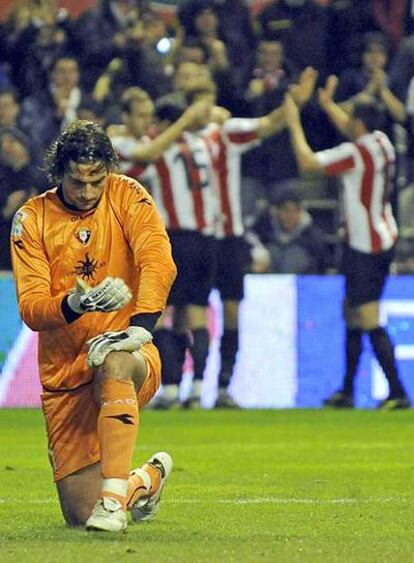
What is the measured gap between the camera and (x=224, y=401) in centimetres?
1437

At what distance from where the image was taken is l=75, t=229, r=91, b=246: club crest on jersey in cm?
659

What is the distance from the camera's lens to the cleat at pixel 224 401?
1436cm

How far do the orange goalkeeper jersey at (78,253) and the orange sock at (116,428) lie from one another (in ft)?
1.36

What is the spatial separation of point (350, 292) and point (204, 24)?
3.83 metres

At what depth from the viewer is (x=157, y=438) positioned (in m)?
11.4

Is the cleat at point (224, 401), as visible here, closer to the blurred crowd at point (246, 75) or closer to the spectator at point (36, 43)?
the blurred crowd at point (246, 75)

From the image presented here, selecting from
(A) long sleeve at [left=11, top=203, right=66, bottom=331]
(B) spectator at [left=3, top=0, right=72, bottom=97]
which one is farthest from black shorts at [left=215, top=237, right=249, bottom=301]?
(A) long sleeve at [left=11, top=203, right=66, bottom=331]

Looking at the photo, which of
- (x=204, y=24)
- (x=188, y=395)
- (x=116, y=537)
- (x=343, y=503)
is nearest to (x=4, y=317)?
(x=188, y=395)

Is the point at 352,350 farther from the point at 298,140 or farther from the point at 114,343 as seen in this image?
the point at 114,343

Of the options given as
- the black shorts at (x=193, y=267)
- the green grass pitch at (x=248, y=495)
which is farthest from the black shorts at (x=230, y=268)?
the green grass pitch at (x=248, y=495)

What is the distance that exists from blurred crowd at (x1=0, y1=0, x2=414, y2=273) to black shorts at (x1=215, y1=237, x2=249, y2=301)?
104cm

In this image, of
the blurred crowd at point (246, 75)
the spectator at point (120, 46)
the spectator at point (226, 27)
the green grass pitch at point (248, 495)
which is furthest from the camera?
the spectator at point (226, 27)

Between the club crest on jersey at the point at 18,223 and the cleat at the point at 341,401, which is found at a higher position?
the club crest on jersey at the point at 18,223

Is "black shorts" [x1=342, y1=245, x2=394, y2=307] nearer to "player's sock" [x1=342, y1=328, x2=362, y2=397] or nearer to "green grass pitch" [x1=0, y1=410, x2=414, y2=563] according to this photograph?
"player's sock" [x1=342, y1=328, x2=362, y2=397]
